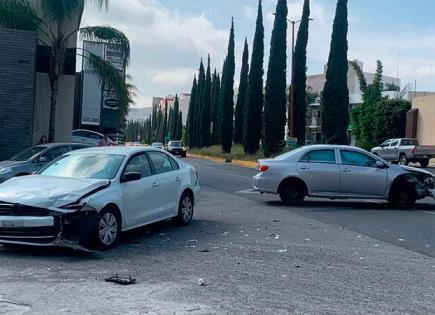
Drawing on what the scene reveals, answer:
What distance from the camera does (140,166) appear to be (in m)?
10.7

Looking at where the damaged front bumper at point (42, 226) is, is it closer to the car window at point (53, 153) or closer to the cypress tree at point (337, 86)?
the car window at point (53, 153)

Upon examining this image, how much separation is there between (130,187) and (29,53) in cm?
1613

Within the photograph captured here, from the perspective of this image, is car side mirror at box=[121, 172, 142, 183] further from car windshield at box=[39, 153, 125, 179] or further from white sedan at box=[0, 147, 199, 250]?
car windshield at box=[39, 153, 125, 179]

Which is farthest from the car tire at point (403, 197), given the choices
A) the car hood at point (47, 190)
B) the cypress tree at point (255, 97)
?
the cypress tree at point (255, 97)

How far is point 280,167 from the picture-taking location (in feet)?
52.3

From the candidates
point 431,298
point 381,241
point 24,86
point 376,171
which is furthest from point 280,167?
point 24,86

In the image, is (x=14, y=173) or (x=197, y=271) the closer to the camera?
(x=197, y=271)

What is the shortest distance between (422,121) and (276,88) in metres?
11.9

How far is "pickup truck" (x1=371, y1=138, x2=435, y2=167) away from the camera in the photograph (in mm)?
39250

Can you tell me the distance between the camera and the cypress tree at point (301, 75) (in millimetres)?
44500

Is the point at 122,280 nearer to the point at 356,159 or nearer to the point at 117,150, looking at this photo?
the point at 117,150

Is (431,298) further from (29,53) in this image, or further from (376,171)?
(29,53)

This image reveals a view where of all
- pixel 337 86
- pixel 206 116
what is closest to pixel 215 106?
pixel 206 116

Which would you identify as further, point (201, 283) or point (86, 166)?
point (86, 166)
